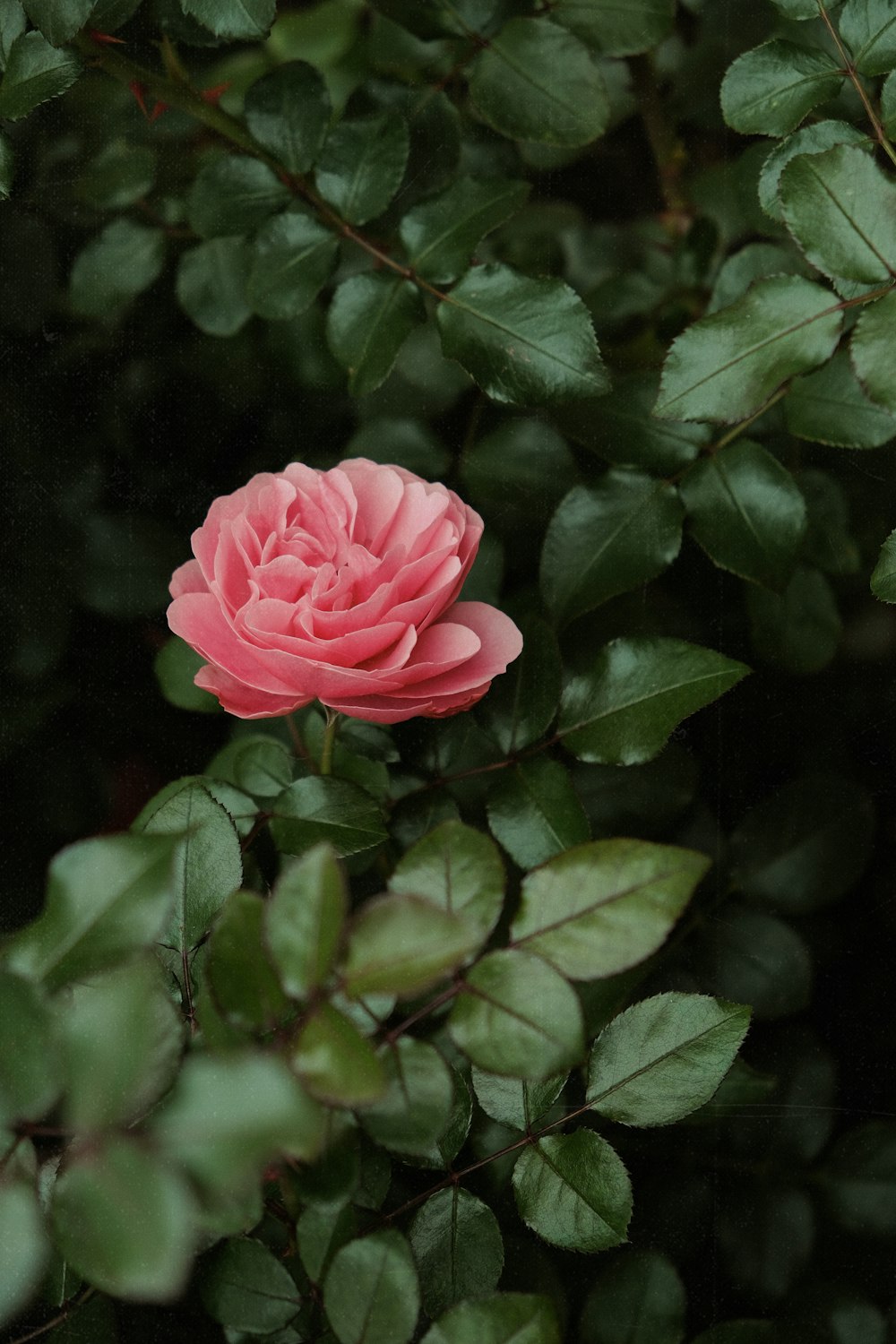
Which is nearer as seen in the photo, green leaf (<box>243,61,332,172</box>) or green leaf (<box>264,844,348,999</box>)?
green leaf (<box>264,844,348,999</box>)

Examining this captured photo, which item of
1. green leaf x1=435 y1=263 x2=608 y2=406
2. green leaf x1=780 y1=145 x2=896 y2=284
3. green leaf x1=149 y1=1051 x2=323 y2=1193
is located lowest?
green leaf x1=149 y1=1051 x2=323 y2=1193

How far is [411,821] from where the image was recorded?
50cm

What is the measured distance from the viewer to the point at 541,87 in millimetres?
555

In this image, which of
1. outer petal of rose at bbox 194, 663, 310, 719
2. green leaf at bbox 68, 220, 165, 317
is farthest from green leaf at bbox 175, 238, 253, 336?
outer petal of rose at bbox 194, 663, 310, 719

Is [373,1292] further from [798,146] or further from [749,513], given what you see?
[798,146]

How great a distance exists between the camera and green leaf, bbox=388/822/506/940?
0.32 meters

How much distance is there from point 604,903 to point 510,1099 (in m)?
0.15

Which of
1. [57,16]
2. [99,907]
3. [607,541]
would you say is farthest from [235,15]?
[99,907]

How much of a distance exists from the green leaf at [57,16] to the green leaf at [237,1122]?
457mm

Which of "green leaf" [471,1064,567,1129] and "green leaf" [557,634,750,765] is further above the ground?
"green leaf" [557,634,750,765]

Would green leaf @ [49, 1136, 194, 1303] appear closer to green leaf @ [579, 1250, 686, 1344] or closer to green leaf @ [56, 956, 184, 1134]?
green leaf @ [56, 956, 184, 1134]

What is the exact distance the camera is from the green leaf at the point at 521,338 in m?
0.49

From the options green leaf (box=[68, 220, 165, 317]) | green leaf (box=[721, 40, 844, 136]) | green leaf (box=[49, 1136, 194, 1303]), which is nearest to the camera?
green leaf (box=[49, 1136, 194, 1303])

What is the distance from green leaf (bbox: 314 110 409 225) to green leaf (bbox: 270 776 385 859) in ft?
1.01
